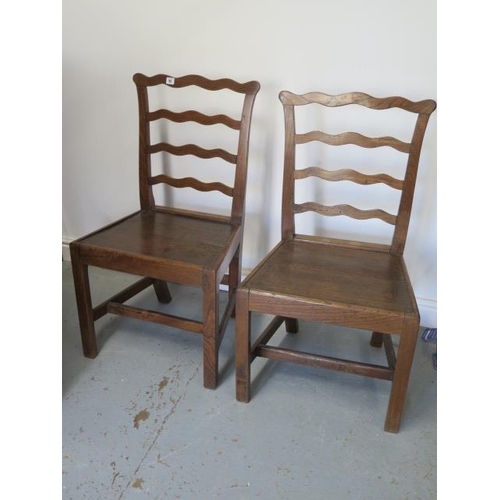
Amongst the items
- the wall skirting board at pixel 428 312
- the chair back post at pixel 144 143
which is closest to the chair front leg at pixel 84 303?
the chair back post at pixel 144 143

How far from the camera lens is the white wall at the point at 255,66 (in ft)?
5.06

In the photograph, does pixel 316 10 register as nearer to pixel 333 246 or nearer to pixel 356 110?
pixel 356 110

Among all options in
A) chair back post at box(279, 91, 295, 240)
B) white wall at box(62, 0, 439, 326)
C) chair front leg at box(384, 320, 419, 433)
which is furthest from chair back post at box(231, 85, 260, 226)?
chair front leg at box(384, 320, 419, 433)

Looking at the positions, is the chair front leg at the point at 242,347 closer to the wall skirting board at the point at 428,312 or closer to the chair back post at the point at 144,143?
the chair back post at the point at 144,143

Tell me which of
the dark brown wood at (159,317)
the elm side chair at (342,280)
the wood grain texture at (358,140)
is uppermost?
the wood grain texture at (358,140)

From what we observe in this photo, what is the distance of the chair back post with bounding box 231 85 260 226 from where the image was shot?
1.52 meters

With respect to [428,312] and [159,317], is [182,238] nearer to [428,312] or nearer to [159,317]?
[159,317]

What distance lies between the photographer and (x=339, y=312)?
3.85 ft

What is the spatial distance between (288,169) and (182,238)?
44 centimetres

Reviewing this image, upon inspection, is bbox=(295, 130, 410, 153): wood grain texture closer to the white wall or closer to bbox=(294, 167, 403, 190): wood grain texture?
bbox=(294, 167, 403, 190): wood grain texture

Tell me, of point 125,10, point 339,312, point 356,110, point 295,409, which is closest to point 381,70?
point 356,110

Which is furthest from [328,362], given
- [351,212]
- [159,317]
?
[159,317]

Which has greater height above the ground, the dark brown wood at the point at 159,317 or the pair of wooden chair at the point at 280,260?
the pair of wooden chair at the point at 280,260
